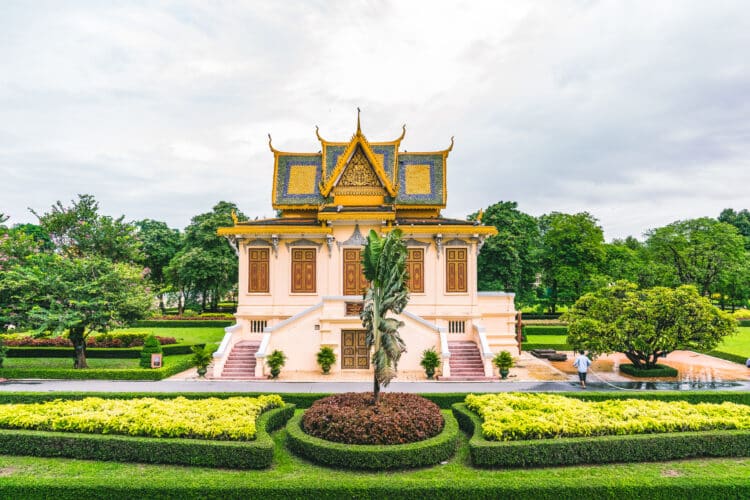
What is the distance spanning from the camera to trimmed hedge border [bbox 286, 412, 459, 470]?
9.86 m

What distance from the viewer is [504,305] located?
2578 cm

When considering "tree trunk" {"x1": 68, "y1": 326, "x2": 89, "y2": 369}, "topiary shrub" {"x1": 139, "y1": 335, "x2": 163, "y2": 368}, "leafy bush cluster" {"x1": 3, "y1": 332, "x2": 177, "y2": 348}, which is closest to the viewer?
"topiary shrub" {"x1": 139, "y1": 335, "x2": 163, "y2": 368}

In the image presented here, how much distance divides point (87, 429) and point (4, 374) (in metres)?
13.3

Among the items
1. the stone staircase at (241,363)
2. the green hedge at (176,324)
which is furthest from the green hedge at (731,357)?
the green hedge at (176,324)

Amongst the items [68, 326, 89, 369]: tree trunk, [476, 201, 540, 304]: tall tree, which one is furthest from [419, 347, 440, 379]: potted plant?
[476, 201, 540, 304]: tall tree

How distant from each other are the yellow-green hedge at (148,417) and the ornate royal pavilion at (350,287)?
823 centimetres

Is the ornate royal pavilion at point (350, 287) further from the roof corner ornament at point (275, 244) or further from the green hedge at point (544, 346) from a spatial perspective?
the green hedge at point (544, 346)

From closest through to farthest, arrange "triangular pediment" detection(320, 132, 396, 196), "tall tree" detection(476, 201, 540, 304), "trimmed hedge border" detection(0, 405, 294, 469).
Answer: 1. "trimmed hedge border" detection(0, 405, 294, 469)
2. "triangular pediment" detection(320, 132, 396, 196)
3. "tall tree" detection(476, 201, 540, 304)

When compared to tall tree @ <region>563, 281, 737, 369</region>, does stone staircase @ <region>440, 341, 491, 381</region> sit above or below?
below

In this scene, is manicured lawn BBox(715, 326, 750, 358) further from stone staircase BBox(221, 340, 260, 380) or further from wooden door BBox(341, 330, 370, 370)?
stone staircase BBox(221, 340, 260, 380)

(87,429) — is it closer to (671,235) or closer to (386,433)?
(386,433)

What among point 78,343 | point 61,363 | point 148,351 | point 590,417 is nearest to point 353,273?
point 148,351

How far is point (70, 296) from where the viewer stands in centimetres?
2119

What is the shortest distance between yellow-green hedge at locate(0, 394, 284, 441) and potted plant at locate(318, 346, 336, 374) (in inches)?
309
